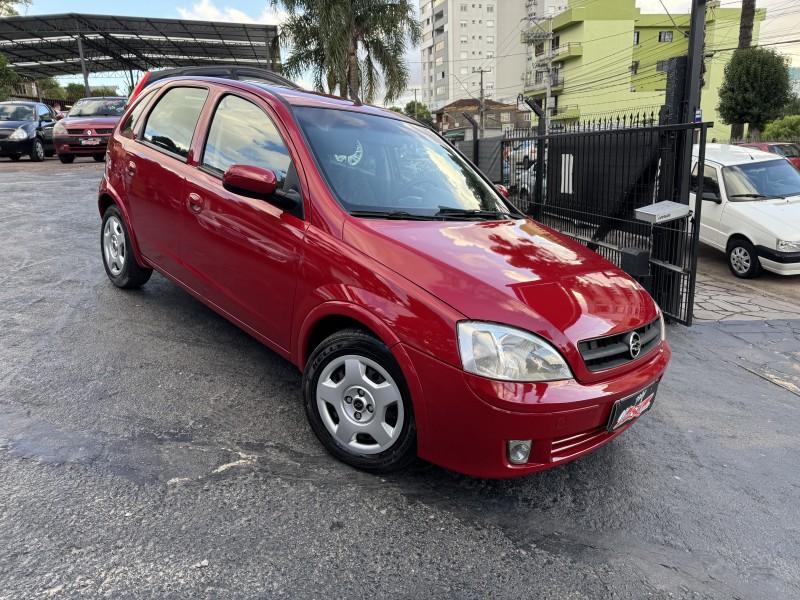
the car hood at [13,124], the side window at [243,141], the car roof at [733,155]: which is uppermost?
the car hood at [13,124]

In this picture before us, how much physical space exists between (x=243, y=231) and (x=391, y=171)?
0.90 meters

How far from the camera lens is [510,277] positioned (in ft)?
8.55

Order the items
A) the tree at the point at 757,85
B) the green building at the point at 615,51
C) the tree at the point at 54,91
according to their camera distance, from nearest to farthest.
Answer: the tree at the point at 757,85, the green building at the point at 615,51, the tree at the point at 54,91

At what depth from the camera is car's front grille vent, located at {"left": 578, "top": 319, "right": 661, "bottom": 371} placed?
2.45m

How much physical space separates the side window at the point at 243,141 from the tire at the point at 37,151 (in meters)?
15.3

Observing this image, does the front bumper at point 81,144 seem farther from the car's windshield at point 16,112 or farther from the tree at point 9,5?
the tree at point 9,5

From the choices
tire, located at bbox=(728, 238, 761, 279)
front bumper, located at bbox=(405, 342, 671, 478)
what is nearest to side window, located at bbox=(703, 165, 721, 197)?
tire, located at bbox=(728, 238, 761, 279)

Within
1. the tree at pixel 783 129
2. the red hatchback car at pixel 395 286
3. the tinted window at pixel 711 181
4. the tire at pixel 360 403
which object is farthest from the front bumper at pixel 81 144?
the tree at pixel 783 129

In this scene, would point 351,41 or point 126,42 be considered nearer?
point 351,41

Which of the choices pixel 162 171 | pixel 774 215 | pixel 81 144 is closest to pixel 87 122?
pixel 81 144

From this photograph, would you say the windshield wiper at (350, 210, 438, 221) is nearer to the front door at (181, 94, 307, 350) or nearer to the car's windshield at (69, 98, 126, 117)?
the front door at (181, 94, 307, 350)

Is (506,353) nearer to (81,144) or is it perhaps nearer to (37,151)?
(81,144)

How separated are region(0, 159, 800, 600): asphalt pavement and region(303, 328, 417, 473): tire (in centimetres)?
13

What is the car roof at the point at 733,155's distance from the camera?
9047 millimetres
